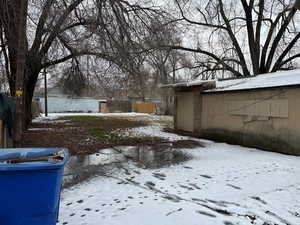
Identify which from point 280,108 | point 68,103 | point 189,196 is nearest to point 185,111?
point 280,108

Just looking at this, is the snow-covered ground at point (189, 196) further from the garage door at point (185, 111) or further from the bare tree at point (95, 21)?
the garage door at point (185, 111)

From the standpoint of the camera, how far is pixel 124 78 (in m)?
6.75

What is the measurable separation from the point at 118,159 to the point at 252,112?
15.6 ft

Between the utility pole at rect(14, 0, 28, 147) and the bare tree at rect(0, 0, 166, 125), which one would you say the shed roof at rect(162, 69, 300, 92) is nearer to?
the bare tree at rect(0, 0, 166, 125)

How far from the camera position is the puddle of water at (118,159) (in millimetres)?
4305

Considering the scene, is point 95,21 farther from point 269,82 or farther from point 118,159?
point 269,82

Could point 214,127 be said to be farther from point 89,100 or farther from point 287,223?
point 89,100

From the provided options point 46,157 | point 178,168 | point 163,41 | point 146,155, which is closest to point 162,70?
point 163,41

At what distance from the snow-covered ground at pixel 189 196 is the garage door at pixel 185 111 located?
5329 mm

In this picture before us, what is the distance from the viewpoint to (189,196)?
321 cm

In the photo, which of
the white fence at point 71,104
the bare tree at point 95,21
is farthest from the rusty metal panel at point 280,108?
the white fence at point 71,104

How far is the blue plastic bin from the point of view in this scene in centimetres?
182

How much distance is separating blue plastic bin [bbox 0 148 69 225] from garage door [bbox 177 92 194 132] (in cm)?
870

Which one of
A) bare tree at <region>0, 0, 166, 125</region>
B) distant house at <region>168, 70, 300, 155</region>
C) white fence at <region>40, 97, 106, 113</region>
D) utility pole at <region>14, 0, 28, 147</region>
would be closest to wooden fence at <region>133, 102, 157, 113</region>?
white fence at <region>40, 97, 106, 113</region>
